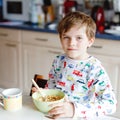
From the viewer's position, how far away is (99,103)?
3.31 ft

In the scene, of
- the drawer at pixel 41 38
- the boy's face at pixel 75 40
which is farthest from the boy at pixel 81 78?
the drawer at pixel 41 38

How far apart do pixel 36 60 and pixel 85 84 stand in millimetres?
1745

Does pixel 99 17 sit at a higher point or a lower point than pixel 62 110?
higher

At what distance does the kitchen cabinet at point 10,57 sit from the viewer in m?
2.93

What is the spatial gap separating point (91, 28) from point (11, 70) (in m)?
2.08

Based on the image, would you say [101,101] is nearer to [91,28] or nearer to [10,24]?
[91,28]

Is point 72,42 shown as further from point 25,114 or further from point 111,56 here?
point 111,56

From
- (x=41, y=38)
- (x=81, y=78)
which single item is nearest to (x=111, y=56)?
(x=41, y=38)

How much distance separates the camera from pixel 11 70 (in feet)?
10.1

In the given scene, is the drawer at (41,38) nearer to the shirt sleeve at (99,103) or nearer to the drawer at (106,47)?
the drawer at (106,47)

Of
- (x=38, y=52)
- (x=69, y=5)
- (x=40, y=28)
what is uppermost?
(x=69, y=5)

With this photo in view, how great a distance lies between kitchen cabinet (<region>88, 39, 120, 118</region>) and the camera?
2.25 m

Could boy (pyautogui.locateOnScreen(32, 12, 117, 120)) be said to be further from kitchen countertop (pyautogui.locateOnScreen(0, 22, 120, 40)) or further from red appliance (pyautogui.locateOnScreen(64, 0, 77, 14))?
red appliance (pyautogui.locateOnScreen(64, 0, 77, 14))

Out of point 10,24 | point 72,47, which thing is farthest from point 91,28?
point 10,24
